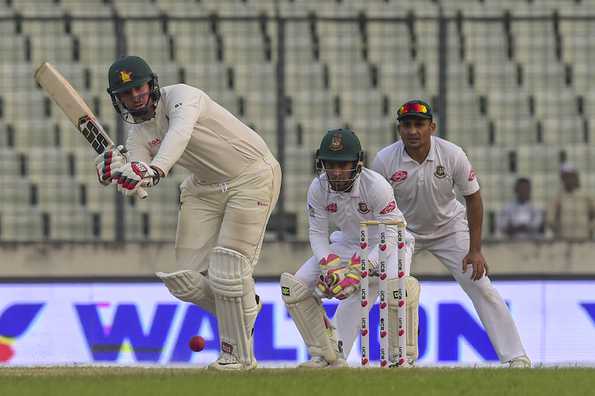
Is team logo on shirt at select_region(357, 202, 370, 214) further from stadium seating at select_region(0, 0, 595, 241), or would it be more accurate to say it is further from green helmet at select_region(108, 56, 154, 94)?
stadium seating at select_region(0, 0, 595, 241)

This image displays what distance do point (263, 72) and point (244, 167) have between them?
251 inches

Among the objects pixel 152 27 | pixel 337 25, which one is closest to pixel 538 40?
pixel 337 25

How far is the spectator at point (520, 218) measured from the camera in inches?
551

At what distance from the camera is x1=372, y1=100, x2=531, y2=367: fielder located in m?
9.37

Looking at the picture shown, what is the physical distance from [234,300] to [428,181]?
1749 millimetres

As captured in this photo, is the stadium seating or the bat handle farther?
the stadium seating

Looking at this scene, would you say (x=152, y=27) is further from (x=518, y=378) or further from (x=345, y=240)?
(x=518, y=378)

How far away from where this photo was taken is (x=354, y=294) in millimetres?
9289

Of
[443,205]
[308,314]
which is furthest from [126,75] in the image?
[443,205]

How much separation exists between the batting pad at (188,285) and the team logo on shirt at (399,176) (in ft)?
5.18

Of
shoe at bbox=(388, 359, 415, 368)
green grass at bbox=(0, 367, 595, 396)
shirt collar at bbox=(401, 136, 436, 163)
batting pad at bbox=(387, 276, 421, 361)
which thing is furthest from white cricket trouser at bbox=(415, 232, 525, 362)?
green grass at bbox=(0, 367, 595, 396)

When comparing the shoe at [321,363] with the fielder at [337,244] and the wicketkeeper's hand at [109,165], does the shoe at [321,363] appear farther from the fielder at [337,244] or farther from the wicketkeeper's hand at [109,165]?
the wicketkeeper's hand at [109,165]

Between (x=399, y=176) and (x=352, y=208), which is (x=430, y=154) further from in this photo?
(x=352, y=208)

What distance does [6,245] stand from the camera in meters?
13.6
